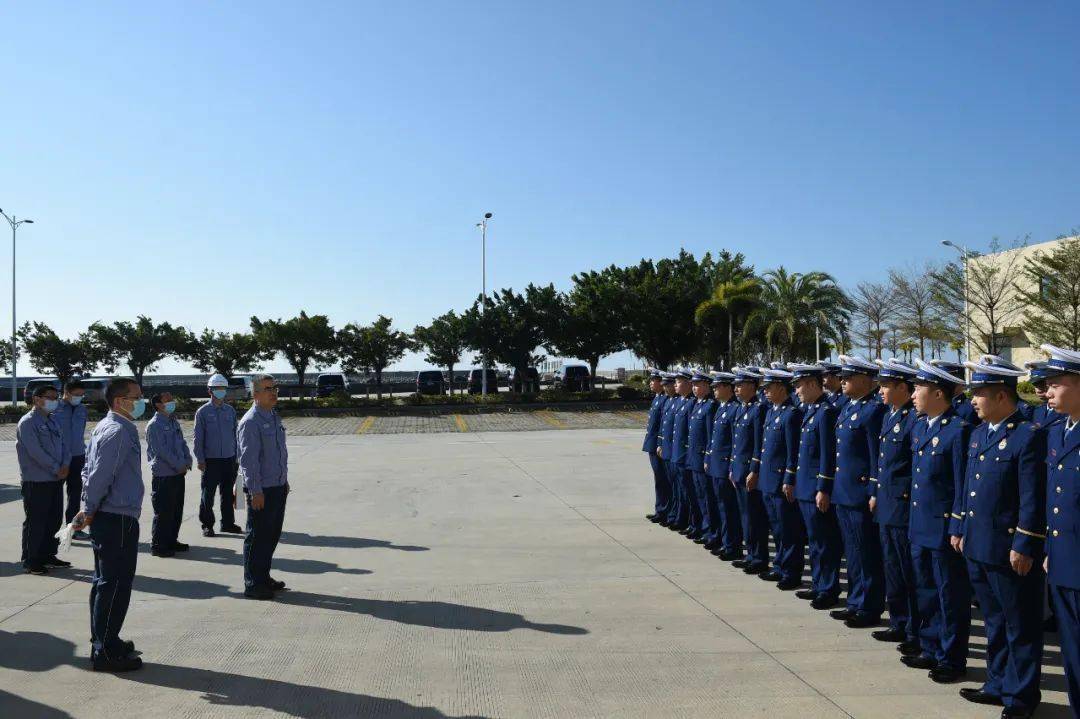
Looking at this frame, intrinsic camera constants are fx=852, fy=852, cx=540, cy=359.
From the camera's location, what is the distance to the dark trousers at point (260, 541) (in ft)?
24.1

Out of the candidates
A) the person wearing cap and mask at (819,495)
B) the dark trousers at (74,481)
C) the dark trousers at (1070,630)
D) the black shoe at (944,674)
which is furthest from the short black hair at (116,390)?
the dark trousers at (1070,630)

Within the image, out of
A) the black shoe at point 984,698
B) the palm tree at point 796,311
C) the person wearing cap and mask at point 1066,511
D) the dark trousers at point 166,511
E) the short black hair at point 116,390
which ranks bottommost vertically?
the black shoe at point 984,698

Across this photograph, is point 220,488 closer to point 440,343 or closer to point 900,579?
point 900,579

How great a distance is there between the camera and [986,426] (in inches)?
201

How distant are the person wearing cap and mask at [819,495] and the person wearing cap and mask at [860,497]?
0.55 ft

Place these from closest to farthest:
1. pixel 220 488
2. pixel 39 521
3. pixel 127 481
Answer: pixel 127 481 < pixel 39 521 < pixel 220 488

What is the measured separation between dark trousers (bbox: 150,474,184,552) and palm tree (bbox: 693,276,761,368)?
33679 mm

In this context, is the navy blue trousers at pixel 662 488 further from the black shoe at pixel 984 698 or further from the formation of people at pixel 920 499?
the black shoe at pixel 984 698

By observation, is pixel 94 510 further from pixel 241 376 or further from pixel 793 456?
pixel 241 376

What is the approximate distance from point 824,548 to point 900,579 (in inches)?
39.8

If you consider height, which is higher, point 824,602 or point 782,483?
point 782,483

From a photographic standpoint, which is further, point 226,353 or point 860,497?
point 226,353

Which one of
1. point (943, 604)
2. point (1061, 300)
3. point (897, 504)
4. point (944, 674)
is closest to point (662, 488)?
point (897, 504)

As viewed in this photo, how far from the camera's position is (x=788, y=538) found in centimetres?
776
